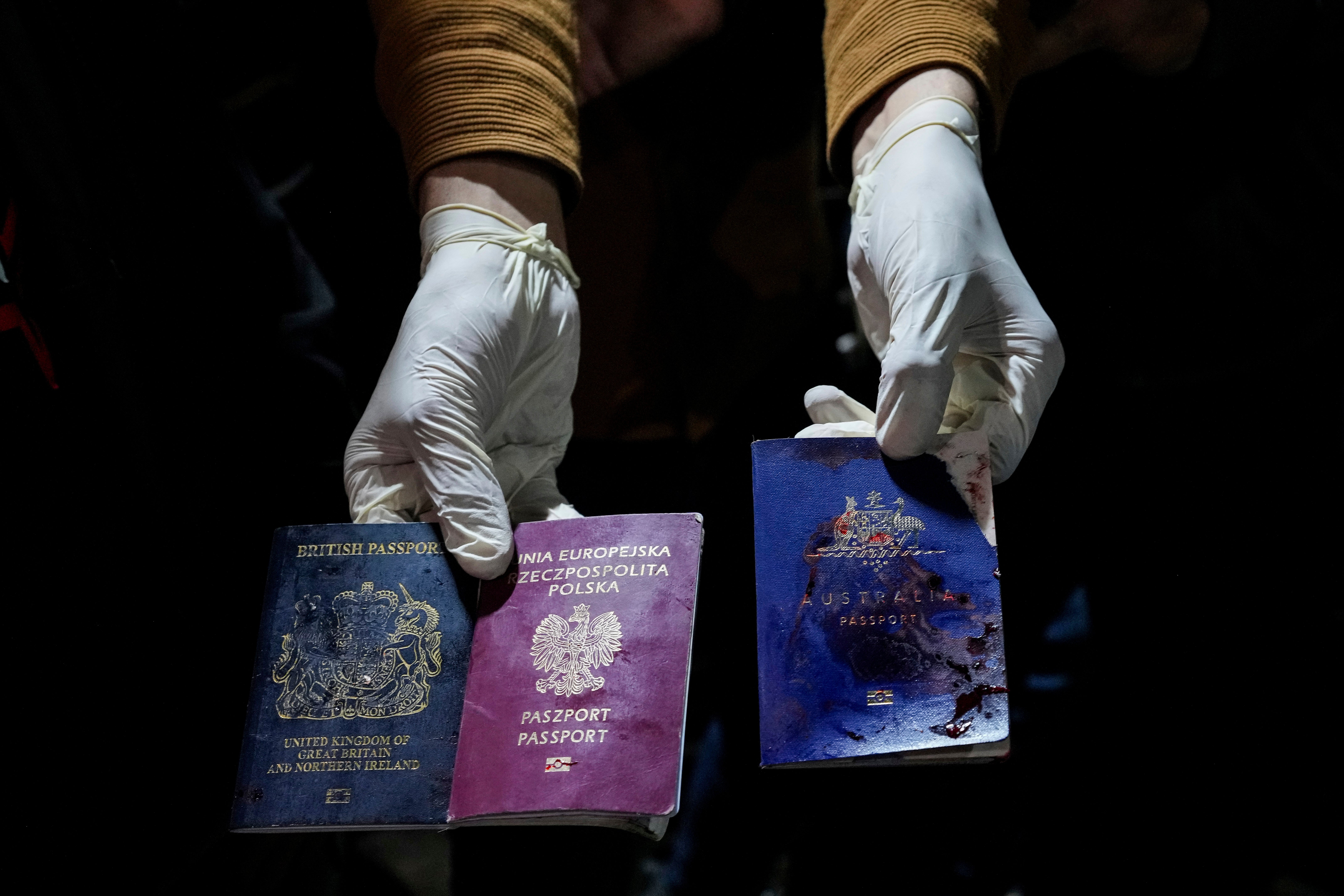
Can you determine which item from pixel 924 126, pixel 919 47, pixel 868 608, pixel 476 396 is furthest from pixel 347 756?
pixel 919 47

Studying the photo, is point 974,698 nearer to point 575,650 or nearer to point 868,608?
point 868,608

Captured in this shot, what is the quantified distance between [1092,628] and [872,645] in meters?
0.46

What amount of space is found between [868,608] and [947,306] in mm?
359

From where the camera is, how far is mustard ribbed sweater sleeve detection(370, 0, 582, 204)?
1.43m

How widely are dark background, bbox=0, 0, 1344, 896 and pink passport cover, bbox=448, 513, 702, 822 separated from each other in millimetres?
298

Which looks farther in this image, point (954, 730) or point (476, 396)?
point (476, 396)

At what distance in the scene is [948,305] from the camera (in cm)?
121

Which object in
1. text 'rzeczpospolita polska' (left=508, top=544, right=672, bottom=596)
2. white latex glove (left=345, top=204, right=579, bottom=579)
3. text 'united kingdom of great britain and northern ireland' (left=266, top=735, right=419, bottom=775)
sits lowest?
text 'united kingdom of great britain and northern ireland' (left=266, top=735, right=419, bottom=775)

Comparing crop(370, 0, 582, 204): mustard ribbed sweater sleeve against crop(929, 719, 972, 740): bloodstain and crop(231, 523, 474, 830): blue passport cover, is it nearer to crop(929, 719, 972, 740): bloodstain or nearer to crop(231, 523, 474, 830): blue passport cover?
crop(231, 523, 474, 830): blue passport cover

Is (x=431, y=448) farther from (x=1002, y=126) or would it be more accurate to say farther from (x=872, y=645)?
(x=1002, y=126)

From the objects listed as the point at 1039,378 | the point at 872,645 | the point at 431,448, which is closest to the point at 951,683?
the point at 872,645

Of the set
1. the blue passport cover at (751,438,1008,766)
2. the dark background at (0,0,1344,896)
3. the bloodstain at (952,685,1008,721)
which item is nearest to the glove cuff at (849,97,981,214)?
the dark background at (0,0,1344,896)

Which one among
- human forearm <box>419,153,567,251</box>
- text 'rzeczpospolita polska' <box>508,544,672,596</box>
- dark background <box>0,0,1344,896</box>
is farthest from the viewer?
human forearm <box>419,153,567,251</box>

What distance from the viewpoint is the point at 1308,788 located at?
129cm
